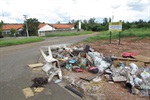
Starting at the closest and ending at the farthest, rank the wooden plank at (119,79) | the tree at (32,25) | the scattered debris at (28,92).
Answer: the scattered debris at (28,92), the wooden plank at (119,79), the tree at (32,25)

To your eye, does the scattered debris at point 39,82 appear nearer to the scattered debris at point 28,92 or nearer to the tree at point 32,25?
the scattered debris at point 28,92

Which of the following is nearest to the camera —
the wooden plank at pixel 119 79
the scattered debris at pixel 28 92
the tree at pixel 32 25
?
the scattered debris at pixel 28 92

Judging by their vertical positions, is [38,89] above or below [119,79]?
below

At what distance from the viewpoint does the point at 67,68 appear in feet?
22.9

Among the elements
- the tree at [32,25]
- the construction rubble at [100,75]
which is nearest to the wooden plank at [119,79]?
the construction rubble at [100,75]

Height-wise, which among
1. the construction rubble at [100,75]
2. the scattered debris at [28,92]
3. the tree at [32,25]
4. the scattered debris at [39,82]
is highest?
the tree at [32,25]

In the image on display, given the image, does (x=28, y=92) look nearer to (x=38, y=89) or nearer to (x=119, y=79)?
(x=38, y=89)

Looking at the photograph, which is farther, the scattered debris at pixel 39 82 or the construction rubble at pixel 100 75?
the scattered debris at pixel 39 82

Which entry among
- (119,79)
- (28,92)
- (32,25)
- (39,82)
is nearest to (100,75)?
(119,79)

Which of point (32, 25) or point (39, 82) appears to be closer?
point (39, 82)

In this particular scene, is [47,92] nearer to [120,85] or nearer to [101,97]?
[101,97]

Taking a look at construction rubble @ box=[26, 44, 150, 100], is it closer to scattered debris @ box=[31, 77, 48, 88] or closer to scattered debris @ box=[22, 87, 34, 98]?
scattered debris @ box=[31, 77, 48, 88]

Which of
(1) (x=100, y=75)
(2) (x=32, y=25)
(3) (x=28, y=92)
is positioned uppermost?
(2) (x=32, y=25)

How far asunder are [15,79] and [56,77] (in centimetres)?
168
